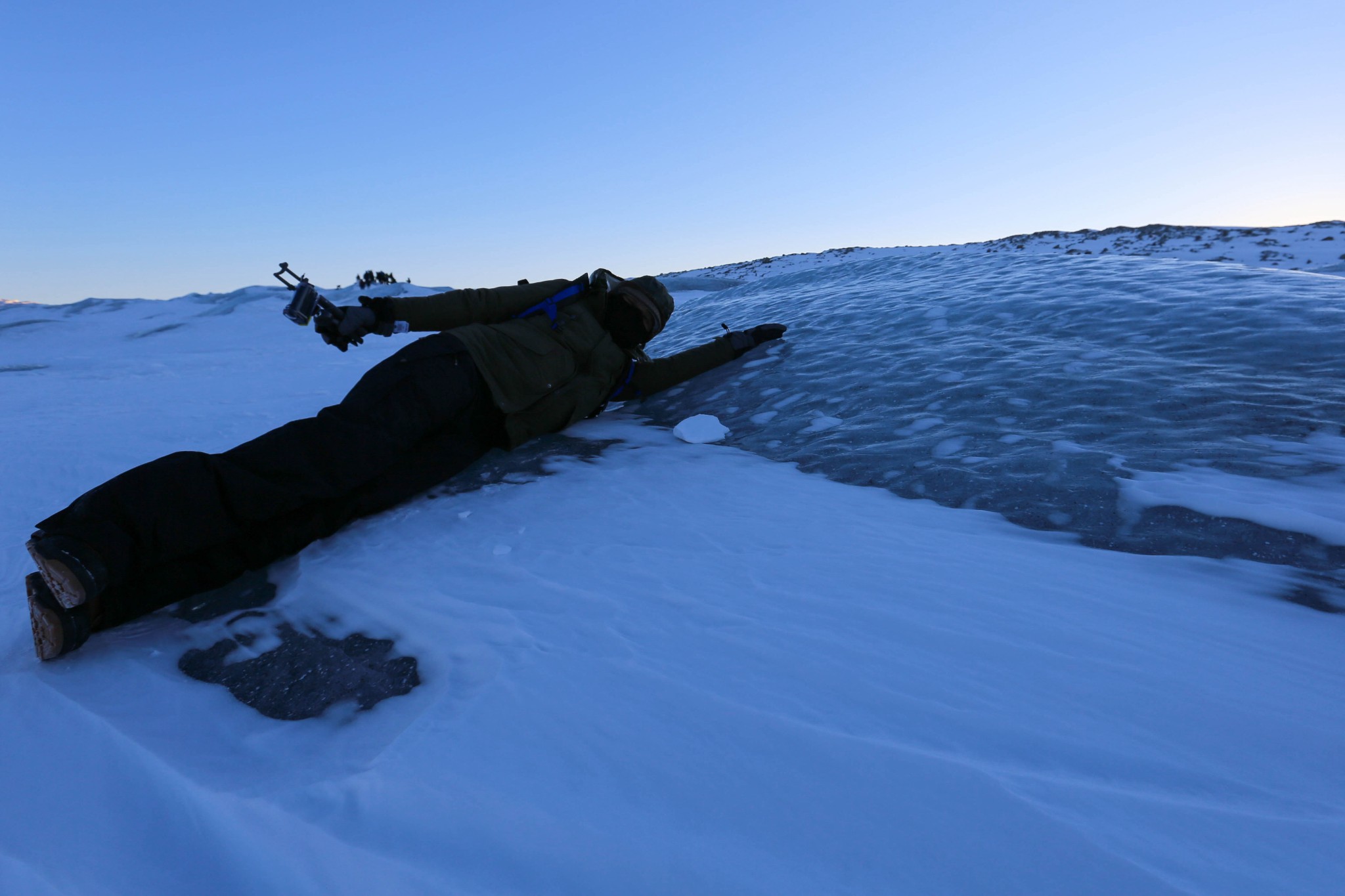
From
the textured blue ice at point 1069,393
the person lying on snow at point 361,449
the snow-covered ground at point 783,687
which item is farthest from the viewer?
the textured blue ice at point 1069,393

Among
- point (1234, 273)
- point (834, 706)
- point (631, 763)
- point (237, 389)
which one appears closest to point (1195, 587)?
point (834, 706)

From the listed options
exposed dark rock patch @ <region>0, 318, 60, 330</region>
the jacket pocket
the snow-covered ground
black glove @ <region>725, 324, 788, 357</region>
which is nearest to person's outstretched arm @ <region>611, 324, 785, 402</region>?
black glove @ <region>725, 324, 788, 357</region>

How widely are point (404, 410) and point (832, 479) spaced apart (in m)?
1.61

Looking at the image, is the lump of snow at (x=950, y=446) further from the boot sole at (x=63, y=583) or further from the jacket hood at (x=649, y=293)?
the boot sole at (x=63, y=583)

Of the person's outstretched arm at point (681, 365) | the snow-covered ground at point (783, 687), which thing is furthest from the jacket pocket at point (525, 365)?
the person's outstretched arm at point (681, 365)

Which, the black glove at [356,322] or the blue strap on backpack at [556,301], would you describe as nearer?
the black glove at [356,322]

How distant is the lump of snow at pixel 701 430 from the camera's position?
3.07m

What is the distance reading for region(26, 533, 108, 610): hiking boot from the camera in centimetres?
137

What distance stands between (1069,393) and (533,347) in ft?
7.73

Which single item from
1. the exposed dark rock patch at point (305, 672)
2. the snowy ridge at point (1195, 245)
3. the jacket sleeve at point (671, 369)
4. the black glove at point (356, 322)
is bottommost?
the exposed dark rock patch at point (305, 672)

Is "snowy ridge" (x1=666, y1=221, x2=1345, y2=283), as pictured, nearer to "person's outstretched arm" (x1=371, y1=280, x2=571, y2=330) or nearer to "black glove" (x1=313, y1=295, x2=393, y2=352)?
"person's outstretched arm" (x1=371, y1=280, x2=571, y2=330)

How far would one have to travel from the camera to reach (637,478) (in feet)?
8.15

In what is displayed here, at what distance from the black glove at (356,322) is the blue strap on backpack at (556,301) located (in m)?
0.60

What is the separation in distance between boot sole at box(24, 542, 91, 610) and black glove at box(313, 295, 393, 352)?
45.9 inches
